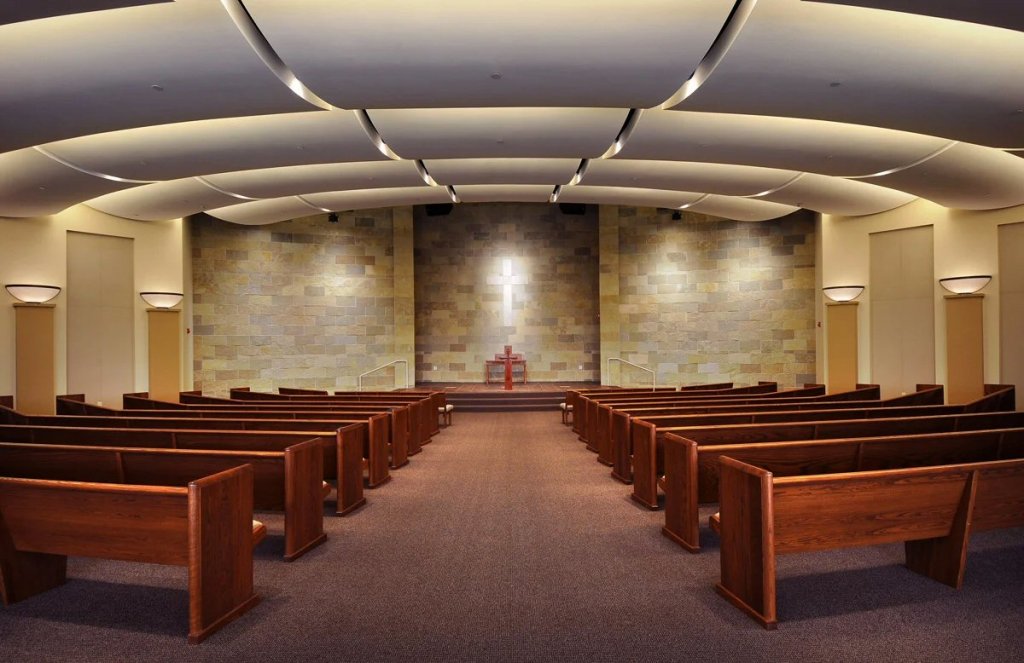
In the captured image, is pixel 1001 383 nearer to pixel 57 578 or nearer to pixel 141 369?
pixel 57 578

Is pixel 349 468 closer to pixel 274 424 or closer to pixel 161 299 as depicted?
pixel 274 424

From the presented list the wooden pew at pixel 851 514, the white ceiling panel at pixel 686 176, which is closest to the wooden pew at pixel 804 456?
the wooden pew at pixel 851 514

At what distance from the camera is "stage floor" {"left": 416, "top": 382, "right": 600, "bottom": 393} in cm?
1285

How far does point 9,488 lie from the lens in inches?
113

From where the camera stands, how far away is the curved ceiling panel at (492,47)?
400cm

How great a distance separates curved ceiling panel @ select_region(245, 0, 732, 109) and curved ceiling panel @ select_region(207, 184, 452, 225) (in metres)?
5.00

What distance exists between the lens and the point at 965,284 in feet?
27.4

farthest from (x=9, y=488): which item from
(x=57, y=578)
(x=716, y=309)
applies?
(x=716, y=309)

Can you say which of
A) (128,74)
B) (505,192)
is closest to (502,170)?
(505,192)

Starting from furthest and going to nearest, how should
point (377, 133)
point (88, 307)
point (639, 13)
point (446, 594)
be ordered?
point (88, 307)
point (377, 133)
point (639, 13)
point (446, 594)

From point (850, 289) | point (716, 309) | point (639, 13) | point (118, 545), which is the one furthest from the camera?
point (716, 309)

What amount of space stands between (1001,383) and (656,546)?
7590 mm

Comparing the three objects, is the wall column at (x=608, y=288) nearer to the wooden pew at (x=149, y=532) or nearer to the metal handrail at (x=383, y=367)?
the metal handrail at (x=383, y=367)

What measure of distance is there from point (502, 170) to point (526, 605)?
676 centimetres
